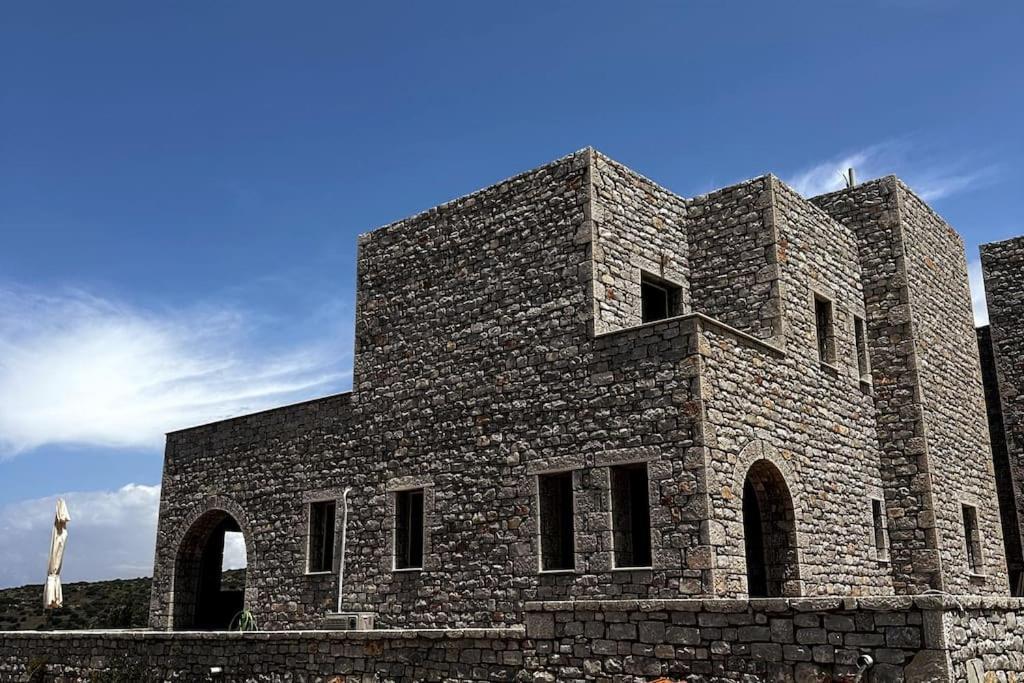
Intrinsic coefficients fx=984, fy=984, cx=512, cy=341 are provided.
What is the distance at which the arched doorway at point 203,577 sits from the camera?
59.3 feet

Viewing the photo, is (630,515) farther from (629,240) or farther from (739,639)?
(629,240)

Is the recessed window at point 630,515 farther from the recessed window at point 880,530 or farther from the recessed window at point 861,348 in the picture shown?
the recessed window at point 861,348

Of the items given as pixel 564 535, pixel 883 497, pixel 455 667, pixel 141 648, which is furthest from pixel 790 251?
pixel 141 648

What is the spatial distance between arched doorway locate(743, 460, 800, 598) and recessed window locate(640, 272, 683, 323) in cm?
305

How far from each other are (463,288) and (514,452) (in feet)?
9.58

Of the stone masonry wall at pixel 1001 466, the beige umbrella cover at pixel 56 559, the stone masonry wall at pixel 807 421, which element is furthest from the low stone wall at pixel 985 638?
the beige umbrella cover at pixel 56 559

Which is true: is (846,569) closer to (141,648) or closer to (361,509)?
(361,509)

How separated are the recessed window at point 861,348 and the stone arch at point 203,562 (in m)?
10.6

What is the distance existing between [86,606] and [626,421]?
28788 mm

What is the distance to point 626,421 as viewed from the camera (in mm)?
12492

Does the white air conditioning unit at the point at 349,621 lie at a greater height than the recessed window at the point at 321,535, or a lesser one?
lesser

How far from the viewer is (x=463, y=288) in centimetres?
1520

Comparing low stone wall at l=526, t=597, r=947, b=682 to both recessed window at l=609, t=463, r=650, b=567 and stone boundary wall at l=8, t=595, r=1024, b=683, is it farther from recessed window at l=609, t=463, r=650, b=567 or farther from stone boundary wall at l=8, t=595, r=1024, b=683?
recessed window at l=609, t=463, r=650, b=567

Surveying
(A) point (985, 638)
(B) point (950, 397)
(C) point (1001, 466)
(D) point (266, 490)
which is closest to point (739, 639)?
(A) point (985, 638)
